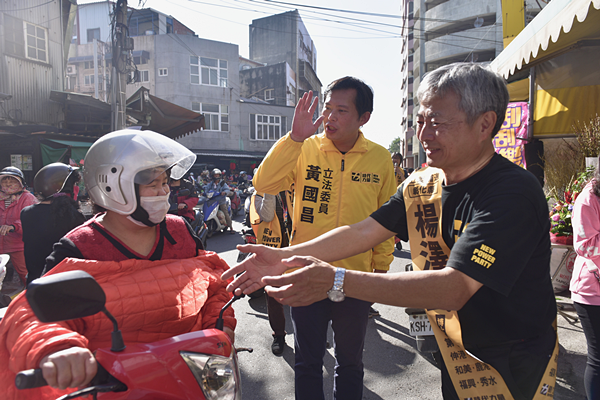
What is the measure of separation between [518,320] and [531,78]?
20.1 ft

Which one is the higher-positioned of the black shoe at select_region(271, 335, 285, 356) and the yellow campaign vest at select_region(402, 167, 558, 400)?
the yellow campaign vest at select_region(402, 167, 558, 400)

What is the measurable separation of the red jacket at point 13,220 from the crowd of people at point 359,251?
4.00 meters

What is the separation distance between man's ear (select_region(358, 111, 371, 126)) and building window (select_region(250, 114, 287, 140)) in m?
26.9

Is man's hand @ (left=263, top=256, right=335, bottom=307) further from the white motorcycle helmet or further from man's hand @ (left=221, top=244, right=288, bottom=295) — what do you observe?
the white motorcycle helmet

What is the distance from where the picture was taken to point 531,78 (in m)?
5.98

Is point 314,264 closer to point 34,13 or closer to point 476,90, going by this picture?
point 476,90

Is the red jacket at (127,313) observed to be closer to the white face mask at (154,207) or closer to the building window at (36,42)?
the white face mask at (154,207)

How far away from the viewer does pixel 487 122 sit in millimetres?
1413

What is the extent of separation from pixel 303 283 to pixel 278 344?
254cm

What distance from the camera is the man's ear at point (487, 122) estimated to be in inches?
55.0

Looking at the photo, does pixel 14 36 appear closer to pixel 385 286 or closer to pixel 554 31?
pixel 554 31

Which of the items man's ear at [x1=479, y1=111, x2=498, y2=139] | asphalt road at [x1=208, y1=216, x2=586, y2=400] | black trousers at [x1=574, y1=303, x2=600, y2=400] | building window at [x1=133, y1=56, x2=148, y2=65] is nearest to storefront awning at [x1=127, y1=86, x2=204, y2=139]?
asphalt road at [x1=208, y1=216, x2=586, y2=400]

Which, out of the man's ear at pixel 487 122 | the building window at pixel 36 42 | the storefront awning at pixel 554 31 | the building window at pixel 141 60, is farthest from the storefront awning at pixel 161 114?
the building window at pixel 141 60

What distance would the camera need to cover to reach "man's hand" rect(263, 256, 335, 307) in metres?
1.28
